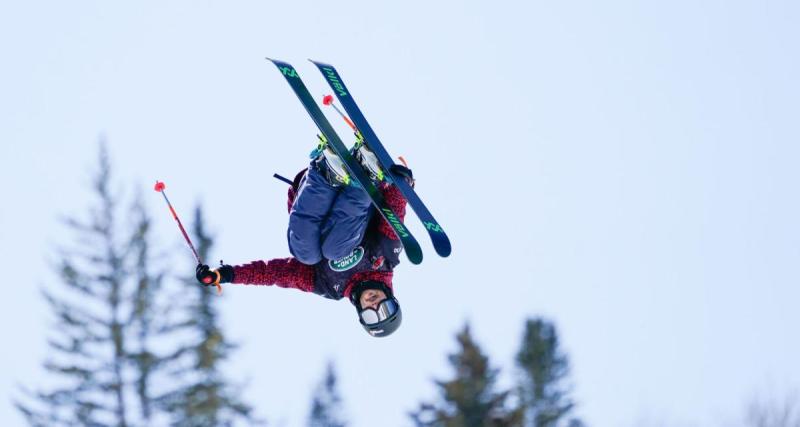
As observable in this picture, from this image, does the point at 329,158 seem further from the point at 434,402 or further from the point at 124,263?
the point at 124,263

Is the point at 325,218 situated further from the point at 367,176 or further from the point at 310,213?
the point at 367,176

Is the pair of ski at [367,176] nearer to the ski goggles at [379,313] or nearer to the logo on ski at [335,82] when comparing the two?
the logo on ski at [335,82]

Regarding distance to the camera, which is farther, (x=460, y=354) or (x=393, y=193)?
(x=460, y=354)

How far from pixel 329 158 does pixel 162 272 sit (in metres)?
11.9

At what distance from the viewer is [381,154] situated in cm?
898

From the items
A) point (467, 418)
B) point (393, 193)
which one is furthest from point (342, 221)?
point (467, 418)

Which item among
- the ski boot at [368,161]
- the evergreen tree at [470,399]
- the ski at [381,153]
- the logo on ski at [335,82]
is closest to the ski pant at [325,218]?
the ski boot at [368,161]

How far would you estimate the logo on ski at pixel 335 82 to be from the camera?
937 centimetres

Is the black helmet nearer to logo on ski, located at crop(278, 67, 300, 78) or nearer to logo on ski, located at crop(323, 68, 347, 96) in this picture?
logo on ski, located at crop(323, 68, 347, 96)

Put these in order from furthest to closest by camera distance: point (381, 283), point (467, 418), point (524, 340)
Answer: point (524, 340)
point (467, 418)
point (381, 283)

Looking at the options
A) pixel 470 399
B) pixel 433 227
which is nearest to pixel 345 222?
pixel 433 227

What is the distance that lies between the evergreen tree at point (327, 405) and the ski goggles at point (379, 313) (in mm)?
22287

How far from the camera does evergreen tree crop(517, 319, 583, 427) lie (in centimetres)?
2198

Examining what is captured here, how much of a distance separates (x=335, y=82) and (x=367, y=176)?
2.65 ft
